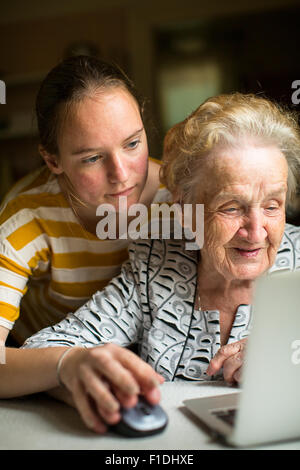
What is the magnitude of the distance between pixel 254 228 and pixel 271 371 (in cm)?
48

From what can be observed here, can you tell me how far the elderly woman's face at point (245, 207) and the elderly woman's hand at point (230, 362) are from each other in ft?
0.60

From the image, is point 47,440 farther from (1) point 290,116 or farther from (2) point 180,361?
(1) point 290,116

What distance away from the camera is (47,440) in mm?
844

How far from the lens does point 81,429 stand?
34.6 inches

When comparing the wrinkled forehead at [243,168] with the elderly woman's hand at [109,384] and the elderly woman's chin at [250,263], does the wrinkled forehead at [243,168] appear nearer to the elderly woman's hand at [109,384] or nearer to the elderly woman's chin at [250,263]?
the elderly woman's chin at [250,263]

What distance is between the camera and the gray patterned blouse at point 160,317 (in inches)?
49.3

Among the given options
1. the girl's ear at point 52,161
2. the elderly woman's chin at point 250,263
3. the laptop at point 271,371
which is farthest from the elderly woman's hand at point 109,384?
the girl's ear at point 52,161

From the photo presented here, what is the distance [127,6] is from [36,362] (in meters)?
4.69

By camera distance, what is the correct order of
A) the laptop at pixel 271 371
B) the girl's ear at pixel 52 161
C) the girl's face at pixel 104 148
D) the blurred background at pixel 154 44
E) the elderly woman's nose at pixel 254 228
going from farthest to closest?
the blurred background at pixel 154 44 → the girl's ear at pixel 52 161 → the girl's face at pixel 104 148 → the elderly woman's nose at pixel 254 228 → the laptop at pixel 271 371

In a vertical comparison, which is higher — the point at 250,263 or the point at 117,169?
the point at 117,169

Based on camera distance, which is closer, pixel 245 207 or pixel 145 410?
pixel 145 410

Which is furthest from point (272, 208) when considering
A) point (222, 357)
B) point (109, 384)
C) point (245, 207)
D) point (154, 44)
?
point (154, 44)

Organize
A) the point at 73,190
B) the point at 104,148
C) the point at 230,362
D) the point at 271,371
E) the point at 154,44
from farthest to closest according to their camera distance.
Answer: the point at 154,44, the point at 73,190, the point at 104,148, the point at 230,362, the point at 271,371

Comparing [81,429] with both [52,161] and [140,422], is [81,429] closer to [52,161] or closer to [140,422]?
[140,422]
